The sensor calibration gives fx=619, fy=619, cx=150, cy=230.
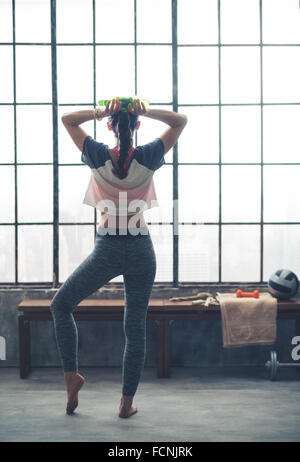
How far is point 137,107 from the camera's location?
10.3 feet

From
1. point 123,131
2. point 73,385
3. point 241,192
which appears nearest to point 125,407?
point 73,385

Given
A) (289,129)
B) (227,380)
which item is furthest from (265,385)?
(289,129)

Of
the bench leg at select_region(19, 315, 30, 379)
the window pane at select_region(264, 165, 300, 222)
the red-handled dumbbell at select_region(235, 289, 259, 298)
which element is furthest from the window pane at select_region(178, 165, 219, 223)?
the bench leg at select_region(19, 315, 30, 379)

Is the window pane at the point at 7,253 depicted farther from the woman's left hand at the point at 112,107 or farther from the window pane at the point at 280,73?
the window pane at the point at 280,73

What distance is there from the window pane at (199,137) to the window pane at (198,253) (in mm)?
572

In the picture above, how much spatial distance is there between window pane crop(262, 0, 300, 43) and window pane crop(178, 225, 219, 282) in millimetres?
1587

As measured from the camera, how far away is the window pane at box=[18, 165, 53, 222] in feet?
16.0

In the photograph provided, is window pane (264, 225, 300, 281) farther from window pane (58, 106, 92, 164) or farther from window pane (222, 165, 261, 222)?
window pane (58, 106, 92, 164)

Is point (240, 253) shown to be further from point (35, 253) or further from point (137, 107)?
point (137, 107)

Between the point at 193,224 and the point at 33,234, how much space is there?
1.28 m

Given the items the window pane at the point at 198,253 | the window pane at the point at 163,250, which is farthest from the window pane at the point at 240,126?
the window pane at the point at 163,250

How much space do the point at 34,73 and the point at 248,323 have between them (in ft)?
8.28
